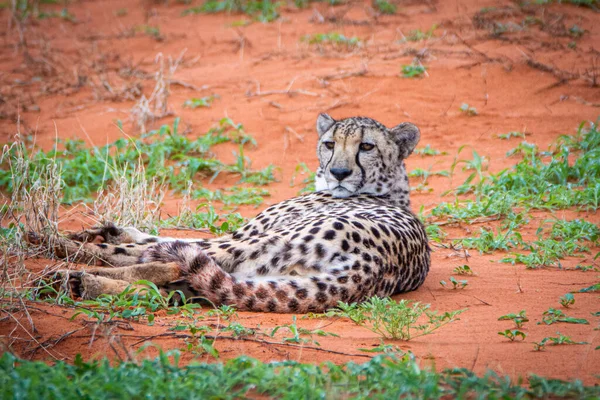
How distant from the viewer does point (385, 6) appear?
12781 millimetres

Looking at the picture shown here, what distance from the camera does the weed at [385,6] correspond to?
12.7 meters

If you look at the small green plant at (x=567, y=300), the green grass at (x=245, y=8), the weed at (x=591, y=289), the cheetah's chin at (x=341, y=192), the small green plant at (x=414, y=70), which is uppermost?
the green grass at (x=245, y=8)

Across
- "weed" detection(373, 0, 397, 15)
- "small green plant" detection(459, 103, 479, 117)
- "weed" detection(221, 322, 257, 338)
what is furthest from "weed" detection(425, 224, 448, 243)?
"weed" detection(373, 0, 397, 15)

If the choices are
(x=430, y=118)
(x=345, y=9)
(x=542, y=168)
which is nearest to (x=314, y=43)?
(x=345, y=9)

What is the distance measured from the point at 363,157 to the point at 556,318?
1883mm

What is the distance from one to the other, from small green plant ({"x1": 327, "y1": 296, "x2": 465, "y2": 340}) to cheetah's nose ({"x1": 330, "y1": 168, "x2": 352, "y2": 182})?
4.19 ft

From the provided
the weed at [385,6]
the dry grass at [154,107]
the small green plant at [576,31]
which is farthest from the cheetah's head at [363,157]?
the weed at [385,6]

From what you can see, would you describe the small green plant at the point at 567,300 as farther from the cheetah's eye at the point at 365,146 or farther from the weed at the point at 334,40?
the weed at the point at 334,40

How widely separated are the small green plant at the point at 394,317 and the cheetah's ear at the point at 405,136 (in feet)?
5.84

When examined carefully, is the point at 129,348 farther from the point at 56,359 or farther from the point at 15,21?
the point at 15,21

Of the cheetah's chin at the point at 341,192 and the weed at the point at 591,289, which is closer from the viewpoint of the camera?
the weed at the point at 591,289

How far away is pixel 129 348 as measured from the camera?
3.40 metres

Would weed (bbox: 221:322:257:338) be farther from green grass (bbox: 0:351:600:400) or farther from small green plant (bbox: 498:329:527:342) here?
small green plant (bbox: 498:329:527:342)

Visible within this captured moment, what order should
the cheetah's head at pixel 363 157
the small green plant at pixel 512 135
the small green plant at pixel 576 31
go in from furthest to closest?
the small green plant at pixel 576 31, the small green plant at pixel 512 135, the cheetah's head at pixel 363 157
